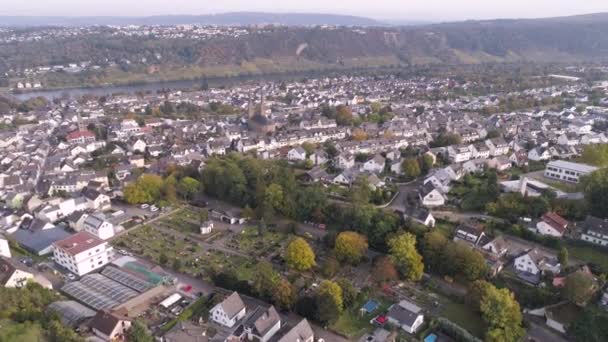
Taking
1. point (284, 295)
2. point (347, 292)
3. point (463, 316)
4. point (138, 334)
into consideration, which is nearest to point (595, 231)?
point (463, 316)

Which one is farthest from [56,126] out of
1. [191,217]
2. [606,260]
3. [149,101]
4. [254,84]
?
[606,260]

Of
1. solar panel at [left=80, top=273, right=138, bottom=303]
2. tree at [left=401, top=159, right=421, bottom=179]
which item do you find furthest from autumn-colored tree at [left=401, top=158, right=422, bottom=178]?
solar panel at [left=80, top=273, right=138, bottom=303]

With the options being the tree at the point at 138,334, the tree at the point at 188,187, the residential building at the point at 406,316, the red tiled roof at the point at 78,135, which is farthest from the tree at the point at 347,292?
the red tiled roof at the point at 78,135

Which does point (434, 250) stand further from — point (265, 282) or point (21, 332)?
point (21, 332)

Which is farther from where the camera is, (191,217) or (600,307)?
(191,217)

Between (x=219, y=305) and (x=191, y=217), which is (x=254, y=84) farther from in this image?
(x=219, y=305)

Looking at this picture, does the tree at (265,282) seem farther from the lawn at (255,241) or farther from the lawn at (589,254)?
the lawn at (589,254)

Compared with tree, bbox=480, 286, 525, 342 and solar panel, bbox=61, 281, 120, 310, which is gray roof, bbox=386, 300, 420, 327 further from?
solar panel, bbox=61, 281, 120, 310
